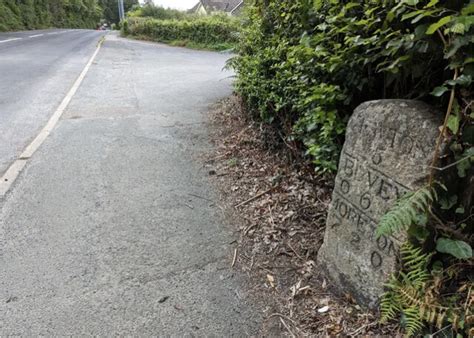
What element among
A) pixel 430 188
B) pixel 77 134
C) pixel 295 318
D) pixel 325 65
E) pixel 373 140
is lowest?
pixel 295 318

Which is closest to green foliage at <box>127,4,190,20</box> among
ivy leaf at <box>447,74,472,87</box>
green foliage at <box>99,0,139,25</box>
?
ivy leaf at <box>447,74,472,87</box>

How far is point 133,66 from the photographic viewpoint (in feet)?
40.7

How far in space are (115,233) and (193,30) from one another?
21.2 meters

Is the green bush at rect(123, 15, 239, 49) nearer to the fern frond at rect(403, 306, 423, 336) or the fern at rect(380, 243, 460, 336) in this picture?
the fern at rect(380, 243, 460, 336)

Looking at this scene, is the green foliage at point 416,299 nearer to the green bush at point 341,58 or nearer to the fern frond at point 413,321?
the fern frond at point 413,321

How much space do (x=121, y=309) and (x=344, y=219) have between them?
168 centimetres

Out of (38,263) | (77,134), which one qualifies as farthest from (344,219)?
(77,134)

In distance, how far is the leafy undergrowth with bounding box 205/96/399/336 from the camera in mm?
2311

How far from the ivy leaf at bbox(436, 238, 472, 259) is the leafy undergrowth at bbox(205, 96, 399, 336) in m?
0.63

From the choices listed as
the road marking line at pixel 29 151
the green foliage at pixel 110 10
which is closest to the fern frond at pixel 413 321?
the road marking line at pixel 29 151

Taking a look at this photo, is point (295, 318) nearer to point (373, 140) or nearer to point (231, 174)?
point (373, 140)

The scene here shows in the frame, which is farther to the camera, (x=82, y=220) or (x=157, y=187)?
(x=157, y=187)

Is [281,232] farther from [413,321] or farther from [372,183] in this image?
[413,321]

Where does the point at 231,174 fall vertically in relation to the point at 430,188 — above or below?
below
